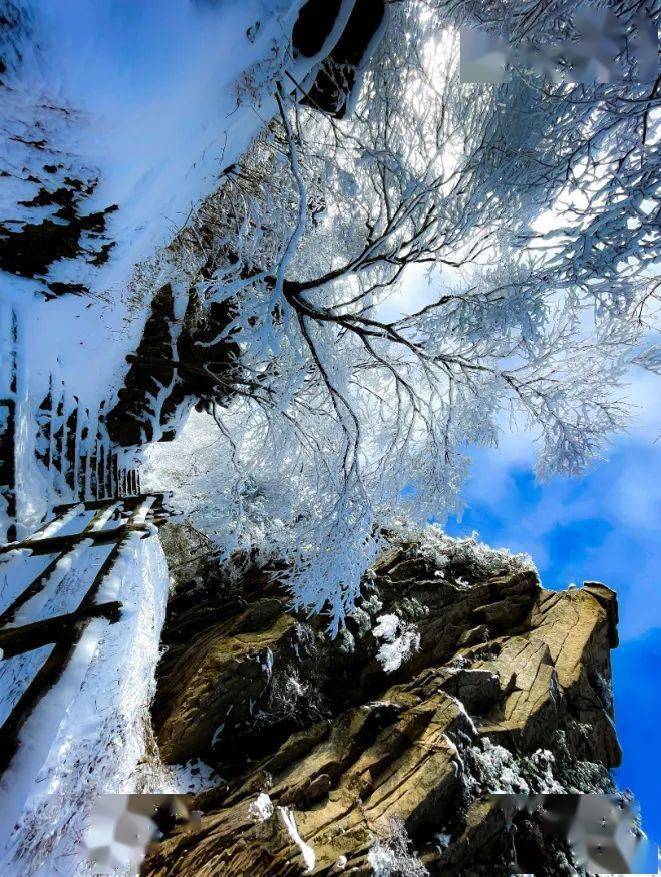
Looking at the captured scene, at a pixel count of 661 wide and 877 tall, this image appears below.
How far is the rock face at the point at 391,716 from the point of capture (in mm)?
4148

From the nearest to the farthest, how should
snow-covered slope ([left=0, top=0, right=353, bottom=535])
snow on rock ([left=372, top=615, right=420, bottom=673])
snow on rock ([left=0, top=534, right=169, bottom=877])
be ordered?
snow on rock ([left=0, top=534, right=169, bottom=877]) → snow-covered slope ([left=0, top=0, right=353, bottom=535]) → snow on rock ([left=372, top=615, right=420, bottom=673])

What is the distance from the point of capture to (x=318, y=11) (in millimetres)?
3451

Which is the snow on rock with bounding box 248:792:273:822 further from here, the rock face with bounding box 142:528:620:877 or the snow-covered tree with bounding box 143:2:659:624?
the snow-covered tree with bounding box 143:2:659:624

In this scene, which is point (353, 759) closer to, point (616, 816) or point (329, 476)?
point (616, 816)

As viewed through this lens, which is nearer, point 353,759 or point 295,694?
point 353,759

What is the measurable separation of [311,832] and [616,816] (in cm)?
392

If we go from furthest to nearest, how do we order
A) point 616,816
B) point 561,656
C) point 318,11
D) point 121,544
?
point 561,656, point 616,816, point 318,11, point 121,544

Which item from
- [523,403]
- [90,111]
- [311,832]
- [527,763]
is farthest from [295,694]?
[90,111]

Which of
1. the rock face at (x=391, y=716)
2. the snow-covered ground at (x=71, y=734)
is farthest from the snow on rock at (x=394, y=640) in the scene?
the snow-covered ground at (x=71, y=734)

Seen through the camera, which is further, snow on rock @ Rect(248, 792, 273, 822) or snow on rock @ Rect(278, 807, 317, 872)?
snow on rock @ Rect(248, 792, 273, 822)
